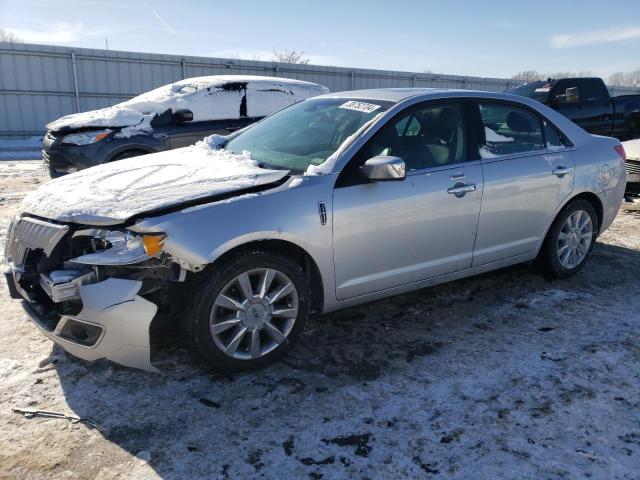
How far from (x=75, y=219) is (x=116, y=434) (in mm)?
1153

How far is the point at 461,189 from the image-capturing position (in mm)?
3717

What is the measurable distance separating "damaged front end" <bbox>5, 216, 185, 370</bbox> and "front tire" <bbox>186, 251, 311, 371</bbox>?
0.22m

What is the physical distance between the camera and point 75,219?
2.88 meters

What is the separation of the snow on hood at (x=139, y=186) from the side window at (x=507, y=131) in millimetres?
1699

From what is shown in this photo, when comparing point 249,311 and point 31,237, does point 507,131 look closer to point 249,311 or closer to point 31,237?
point 249,311

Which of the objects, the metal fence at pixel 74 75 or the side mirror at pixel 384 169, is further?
the metal fence at pixel 74 75

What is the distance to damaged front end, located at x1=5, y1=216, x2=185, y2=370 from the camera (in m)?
2.72

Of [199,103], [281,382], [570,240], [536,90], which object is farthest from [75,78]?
[281,382]

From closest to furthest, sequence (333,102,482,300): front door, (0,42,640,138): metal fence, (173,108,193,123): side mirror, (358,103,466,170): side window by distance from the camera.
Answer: (333,102,482,300): front door < (358,103,466,170): side window < (173,108,193,123): side mirror < (0,42,640,138): metal fence

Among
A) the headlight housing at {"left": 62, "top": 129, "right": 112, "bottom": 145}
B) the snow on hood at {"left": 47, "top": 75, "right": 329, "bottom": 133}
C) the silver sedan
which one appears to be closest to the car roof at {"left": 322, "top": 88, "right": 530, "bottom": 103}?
the silver sedan

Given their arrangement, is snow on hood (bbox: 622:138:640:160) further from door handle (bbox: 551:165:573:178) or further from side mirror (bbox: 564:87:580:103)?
door handle (bbox: 551:165:573:178)

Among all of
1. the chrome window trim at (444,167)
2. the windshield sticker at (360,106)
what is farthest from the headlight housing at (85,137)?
the chrome window trim at (444,167)

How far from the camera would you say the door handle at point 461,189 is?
368 cm

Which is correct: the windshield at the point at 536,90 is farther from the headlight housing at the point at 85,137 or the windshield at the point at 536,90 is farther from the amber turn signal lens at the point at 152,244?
the amber turn signal lens at the point at 152,244
